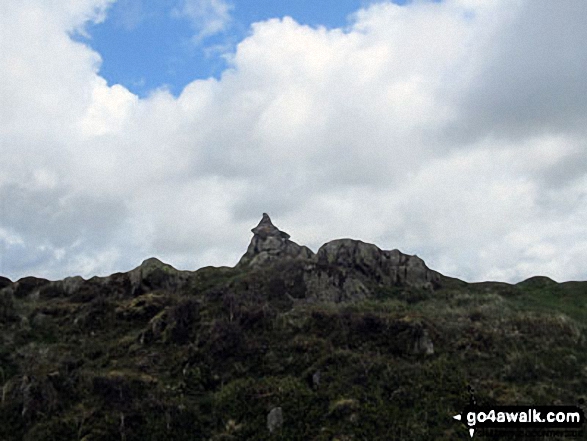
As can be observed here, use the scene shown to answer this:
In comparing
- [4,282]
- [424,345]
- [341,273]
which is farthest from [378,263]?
[4,282]

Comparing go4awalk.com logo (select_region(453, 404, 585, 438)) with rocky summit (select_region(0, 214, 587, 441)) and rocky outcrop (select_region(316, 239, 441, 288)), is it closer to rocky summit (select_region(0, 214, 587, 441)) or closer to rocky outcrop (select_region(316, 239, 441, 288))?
rocky summit (select_region(0, 214, 587, 441))

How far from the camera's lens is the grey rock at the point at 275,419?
1447 inches

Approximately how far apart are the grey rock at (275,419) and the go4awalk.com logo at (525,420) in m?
12.1

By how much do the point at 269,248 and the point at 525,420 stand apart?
60520 mm

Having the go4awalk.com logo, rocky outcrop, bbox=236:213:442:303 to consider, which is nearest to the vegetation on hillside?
the go4awalk.com logo

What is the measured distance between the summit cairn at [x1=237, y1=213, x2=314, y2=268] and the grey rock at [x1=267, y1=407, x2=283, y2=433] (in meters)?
45.9

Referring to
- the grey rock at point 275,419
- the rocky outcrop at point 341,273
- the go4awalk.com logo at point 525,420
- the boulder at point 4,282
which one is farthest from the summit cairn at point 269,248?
the go4awalk.com logo at point 525,420

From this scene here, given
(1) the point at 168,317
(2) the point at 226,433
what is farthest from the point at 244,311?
(2) the point at 226,433

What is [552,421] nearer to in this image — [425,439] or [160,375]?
[425,439]

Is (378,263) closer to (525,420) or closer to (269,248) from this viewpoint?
(269,248)

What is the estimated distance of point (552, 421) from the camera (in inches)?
1334

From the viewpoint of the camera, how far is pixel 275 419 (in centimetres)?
3722

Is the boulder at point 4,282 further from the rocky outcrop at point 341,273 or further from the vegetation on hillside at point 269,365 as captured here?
the rocky outcrop at point 341,273

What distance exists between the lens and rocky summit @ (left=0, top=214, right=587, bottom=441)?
1460 inches
